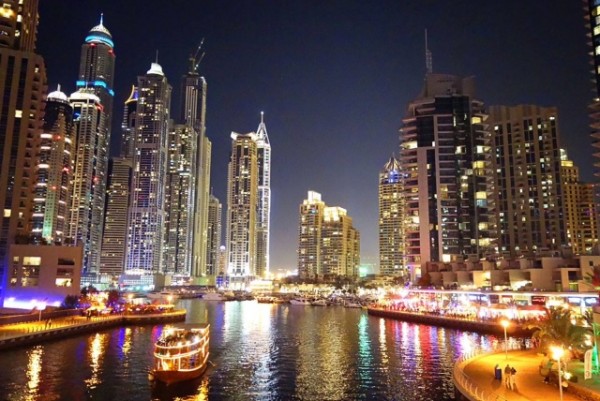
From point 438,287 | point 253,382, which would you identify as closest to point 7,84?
point 253,382

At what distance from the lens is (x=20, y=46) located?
115 m

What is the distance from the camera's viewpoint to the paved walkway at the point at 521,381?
3034cm

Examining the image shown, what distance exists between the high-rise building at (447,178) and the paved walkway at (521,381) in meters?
116

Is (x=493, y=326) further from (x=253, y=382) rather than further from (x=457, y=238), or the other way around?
(x=457, y=238)

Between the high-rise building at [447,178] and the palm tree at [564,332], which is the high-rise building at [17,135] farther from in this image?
the high-rise building at [447,178]

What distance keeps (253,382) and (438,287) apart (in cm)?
10105

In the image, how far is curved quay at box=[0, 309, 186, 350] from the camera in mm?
62356

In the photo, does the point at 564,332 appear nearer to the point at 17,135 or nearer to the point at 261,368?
the point at 261,368

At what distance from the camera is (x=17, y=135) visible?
347 ft

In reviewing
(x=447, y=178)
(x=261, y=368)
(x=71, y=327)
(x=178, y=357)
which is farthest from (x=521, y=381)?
(x=447, y=178)

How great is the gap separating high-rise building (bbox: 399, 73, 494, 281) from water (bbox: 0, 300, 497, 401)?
261 feet

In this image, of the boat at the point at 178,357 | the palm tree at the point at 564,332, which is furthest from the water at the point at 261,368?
the palm tree at the point at 564,332

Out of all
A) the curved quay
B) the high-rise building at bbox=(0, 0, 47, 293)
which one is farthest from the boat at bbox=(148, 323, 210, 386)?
the high-rise building at bbox=(0, 0, 47, 293)

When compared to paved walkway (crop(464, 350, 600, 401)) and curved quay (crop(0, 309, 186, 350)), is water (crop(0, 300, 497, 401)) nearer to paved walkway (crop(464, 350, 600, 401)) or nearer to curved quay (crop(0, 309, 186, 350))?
curved quay (crop(0, 309, 186, 350))
